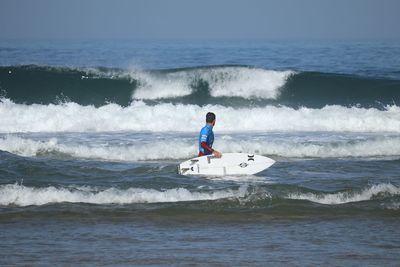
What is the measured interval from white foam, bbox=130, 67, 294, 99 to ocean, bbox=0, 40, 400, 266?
6 cm

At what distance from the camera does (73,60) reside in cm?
3728

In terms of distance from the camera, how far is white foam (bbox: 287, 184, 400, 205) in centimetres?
1103

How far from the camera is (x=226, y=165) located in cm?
1309

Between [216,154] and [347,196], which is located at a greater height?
[216,154]

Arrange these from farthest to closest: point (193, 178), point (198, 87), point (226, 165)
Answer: point (198, 87)
point (226, 165)
point (193, 178)

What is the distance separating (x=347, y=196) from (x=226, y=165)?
2.68 m

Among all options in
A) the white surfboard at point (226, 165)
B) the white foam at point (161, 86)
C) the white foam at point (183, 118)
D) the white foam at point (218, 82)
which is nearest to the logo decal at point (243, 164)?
the white surfboard at point (226, 165)

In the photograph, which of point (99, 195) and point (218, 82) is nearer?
point (99, 195)

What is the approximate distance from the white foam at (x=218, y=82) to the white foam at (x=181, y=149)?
352 inches

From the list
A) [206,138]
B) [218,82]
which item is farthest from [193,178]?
[218,82]

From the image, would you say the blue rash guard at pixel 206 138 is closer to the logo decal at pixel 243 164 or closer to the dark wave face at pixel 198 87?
the logo decal at pixel 243 164

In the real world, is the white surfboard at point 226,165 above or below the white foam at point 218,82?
below

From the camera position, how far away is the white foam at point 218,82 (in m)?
26.3

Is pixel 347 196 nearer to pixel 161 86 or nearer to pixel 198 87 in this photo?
pixel 198 87
